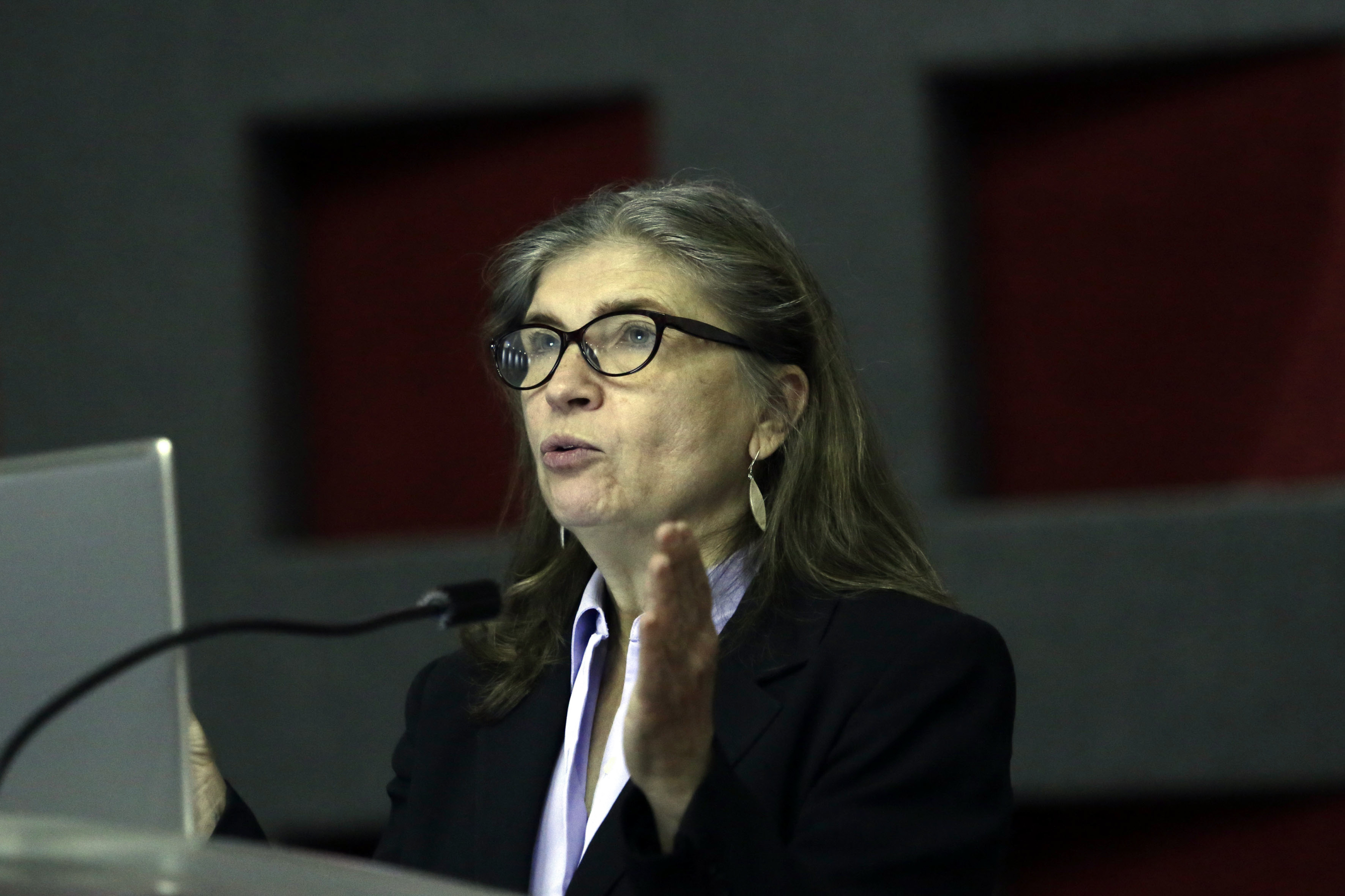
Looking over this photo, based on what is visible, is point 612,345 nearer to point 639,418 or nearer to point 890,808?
point 639,418

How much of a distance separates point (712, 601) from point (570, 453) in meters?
0.32

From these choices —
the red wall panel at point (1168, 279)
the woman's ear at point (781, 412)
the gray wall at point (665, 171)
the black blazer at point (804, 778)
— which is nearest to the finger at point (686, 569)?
the black blazer at point (804, 778)

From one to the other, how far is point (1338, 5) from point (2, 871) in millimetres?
3316

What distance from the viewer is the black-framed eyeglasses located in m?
1.68

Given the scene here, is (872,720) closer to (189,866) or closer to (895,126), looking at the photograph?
(189,866)

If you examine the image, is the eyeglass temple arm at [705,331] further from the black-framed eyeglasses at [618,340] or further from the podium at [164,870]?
the podium at [164,870]

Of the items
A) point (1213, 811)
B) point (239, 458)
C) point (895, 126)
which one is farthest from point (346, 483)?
point (1213, 811)

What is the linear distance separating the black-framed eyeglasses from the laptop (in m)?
0.65

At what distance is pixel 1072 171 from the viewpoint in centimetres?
373

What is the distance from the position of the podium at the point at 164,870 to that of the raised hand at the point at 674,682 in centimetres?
28

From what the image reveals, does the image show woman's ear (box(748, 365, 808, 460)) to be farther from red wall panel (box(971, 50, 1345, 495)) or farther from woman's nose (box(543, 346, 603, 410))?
red wall panel (box(971, 50, 1345, 495))

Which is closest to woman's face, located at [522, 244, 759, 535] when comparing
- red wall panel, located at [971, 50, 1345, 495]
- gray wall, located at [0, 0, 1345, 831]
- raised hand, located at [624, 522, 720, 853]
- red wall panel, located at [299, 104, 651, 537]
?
raised hand, located at [624, 522, 720, 853]

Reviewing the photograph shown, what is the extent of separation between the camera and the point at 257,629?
1.08 metres

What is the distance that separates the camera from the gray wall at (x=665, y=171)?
11.1 feet
